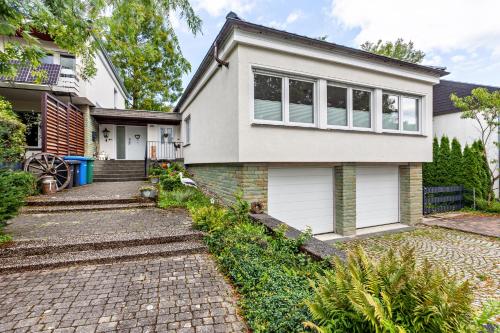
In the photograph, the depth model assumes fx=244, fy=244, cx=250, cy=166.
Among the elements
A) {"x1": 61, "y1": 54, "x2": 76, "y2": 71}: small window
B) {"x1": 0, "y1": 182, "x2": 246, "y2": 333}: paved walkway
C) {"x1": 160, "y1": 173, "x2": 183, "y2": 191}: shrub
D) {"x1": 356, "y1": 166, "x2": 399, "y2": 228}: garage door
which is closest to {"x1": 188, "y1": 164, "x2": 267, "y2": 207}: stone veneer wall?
{"x1": 160, "y1": 173, "x2": 183, "y2": 191}: shrub

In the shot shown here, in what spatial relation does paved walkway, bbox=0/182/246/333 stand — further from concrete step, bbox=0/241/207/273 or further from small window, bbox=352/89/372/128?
small window, bbox=352/89/372/128

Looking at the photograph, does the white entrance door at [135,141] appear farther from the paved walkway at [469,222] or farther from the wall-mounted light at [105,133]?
the paved walkway at [469,222]

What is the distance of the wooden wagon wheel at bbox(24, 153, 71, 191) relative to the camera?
23.1ft

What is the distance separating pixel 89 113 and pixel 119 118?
5.24 ft

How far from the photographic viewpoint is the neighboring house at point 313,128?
5.81 meters

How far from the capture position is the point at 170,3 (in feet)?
13.1

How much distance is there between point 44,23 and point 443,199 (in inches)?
517

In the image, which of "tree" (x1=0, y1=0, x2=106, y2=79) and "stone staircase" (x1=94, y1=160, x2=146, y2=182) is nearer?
"tree" (x1=0, y1=0, x2=106, y2=79)

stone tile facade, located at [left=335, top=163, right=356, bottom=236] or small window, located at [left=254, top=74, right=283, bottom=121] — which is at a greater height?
small window, located at [left=254, top=74, right=283, bottom=121]

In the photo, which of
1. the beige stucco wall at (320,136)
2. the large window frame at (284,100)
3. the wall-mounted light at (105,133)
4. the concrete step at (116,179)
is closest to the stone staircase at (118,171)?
the concrete step at (116,179)

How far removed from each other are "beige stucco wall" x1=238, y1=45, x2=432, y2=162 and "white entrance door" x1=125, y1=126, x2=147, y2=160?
460 inches

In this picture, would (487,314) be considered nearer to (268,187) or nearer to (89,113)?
(268,187)

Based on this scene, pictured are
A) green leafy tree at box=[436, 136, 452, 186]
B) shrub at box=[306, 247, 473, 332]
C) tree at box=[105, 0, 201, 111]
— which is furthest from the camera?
green leafy tree at box=[436, 136, 452, 186]

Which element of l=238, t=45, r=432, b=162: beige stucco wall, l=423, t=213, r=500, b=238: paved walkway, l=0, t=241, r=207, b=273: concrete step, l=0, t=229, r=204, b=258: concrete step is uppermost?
l=238, t=45, r=432, b=162: beige stucco wall
